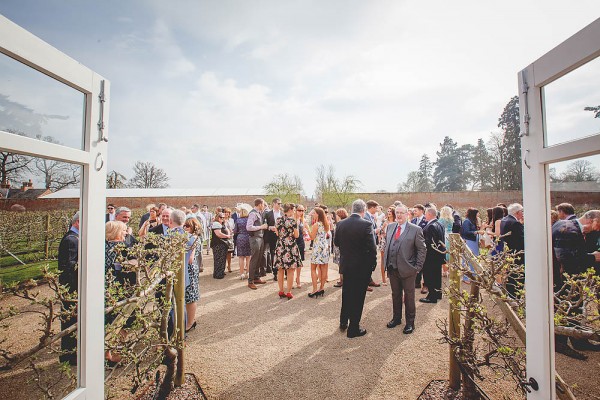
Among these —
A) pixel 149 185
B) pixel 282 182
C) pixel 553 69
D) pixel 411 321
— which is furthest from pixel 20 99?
pixel 149 185

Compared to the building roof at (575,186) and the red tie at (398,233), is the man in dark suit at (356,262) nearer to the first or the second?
the red tie at (398,233)

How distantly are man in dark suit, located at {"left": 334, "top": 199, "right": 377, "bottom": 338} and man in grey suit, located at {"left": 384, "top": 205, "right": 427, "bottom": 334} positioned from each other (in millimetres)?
470

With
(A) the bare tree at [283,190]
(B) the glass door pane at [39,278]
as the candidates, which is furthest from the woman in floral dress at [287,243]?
(A) the bare tree at [283,190]

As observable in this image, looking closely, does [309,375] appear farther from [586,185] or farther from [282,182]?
[282,182]

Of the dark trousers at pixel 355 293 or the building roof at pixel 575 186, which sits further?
the dark trousers at pixel 355 293

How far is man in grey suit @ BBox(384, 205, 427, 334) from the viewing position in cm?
468

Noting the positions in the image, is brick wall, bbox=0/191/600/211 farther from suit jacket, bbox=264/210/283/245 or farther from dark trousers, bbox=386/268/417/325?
dark trousers, bbox=386/268/417/325

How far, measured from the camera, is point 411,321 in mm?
4738

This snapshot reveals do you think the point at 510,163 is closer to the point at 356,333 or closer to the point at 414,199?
the point at 414,199

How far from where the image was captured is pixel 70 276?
1631 millimetres

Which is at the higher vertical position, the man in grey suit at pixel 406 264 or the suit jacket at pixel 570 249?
the suit jacket at pixel 570 249

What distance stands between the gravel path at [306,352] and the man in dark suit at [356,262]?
0.40 metres

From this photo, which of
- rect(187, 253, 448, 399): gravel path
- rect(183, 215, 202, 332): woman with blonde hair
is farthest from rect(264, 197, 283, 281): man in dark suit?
rect(183, 215, 202, 332): woman with blonde hair

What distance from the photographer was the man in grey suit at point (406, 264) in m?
4.68
